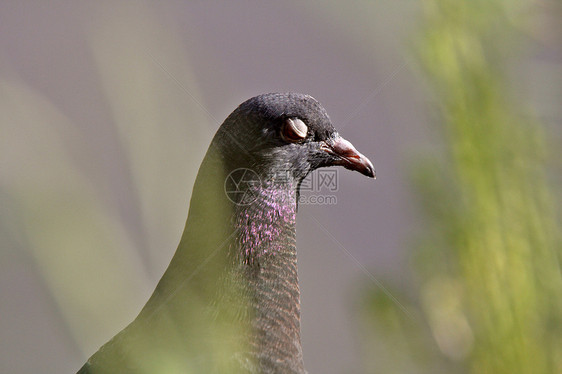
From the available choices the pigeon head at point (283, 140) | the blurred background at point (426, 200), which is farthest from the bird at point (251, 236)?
the blurred background at point (426, 200)

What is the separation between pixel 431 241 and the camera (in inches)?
25.7

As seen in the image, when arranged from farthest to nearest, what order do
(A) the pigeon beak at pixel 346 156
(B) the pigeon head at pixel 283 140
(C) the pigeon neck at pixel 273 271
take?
(A) the pigeon beak at pixel 346 156 → (B) the pigeon head at pixel 283 140 → (C) the pigeon neck at pixel 273 271

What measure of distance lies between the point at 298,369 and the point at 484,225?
4.36 feet

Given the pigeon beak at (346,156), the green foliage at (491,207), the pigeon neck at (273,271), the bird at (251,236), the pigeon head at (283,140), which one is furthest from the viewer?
the pigeon beak at (346,156)

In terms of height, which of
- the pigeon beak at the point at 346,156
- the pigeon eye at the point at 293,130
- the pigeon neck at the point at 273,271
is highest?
the pigeon eye at the point at 293,130

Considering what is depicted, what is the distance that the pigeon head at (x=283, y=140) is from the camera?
1.95 metres

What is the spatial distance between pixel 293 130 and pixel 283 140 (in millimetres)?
47

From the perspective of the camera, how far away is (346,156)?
2.19m

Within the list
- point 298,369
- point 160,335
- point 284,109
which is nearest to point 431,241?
point 160,335

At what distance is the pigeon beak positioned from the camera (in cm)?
218

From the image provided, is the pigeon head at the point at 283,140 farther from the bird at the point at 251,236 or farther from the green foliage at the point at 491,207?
the green foliage at the point at 491,207

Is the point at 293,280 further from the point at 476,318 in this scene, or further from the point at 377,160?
the point at 377,160

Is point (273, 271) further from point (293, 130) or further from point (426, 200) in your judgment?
point (426, 200)

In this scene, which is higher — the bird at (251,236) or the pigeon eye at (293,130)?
the pigeon eye at (293,130)
